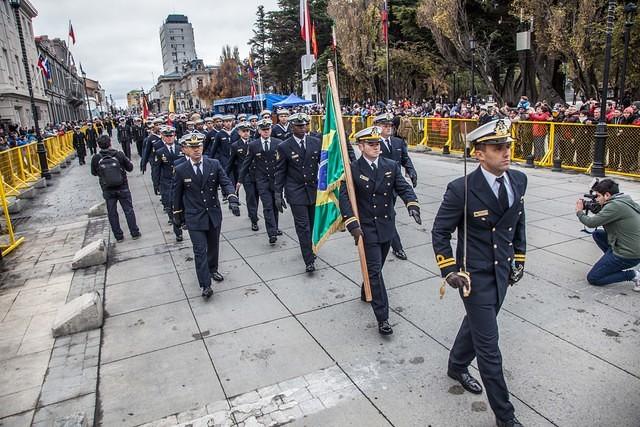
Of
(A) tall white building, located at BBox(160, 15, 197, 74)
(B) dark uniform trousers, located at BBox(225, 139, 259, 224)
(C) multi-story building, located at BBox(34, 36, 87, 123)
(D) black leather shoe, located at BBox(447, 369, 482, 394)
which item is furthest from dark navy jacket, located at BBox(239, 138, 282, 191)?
(A) tall white building, located at BBox(160, 15, 197, 74)

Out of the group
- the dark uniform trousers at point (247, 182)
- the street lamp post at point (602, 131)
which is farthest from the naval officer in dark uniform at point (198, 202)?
the street lamp post at point (602, 131)

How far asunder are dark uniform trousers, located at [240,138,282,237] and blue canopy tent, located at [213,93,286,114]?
25696 millimetres

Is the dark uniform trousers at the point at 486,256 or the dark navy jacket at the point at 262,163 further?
the dark navy jacket at the point at 262,163

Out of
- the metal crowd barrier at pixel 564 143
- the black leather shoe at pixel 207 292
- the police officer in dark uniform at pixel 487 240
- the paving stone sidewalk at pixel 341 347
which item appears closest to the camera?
the police officer in dark uniform at pixel 487 240

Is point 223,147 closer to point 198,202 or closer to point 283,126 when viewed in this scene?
point 283,126

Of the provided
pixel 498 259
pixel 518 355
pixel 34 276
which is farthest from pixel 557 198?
pixel 34 276

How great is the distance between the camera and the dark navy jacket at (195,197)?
6258 mm

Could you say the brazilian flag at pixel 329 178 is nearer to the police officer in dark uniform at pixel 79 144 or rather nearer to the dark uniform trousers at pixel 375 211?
the dark uniform trousers at pixel 375 211

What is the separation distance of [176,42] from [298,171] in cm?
19545

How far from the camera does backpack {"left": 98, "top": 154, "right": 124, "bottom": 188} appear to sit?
8.96 metres

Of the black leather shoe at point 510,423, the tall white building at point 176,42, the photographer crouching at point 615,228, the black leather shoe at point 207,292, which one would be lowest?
the black leather shoe at point 510,423

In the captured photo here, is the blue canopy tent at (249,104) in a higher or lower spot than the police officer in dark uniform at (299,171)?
higher

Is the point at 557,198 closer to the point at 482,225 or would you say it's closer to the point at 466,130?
the point at 466,130

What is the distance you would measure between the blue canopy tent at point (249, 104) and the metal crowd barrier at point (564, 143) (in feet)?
61.2
